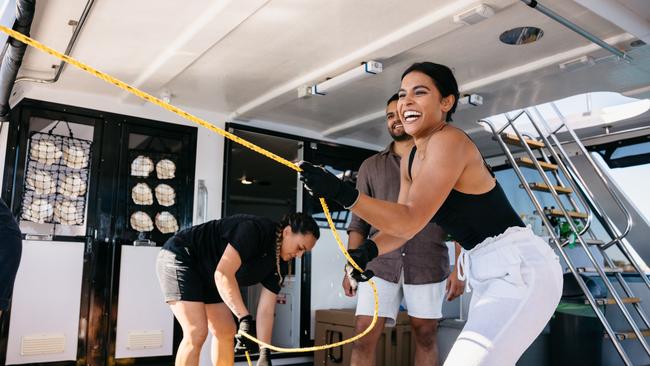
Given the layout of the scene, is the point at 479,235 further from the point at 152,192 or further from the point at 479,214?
the point at 152,192

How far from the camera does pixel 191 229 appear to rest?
3.23m

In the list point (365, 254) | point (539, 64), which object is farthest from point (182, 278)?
point (539, 64)

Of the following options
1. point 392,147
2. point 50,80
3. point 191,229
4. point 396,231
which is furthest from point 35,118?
point 396,231

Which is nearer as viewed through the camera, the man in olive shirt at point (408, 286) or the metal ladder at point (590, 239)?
the man in olive shirt at point (408, 286)

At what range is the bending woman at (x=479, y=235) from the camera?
4.75 ft

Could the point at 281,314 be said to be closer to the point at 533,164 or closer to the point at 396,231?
the point at 533,164

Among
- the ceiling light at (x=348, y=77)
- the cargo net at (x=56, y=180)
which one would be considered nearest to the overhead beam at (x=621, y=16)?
the ceiling light at (x=348, y=77)

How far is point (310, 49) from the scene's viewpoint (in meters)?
3.81

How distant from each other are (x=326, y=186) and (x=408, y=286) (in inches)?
66.6

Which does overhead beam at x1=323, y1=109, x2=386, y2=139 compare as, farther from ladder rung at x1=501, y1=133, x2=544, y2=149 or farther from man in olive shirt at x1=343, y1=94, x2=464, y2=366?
man in olive shirt at x1=343, y1=94, x2=464, y2=366

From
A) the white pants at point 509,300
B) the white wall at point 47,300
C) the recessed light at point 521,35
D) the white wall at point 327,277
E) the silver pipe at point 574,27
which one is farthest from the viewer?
the white wall at point 327,277

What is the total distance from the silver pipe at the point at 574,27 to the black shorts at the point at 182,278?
92.9 inches

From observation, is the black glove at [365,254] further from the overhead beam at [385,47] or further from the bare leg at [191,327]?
the overhead beam at [385,47]

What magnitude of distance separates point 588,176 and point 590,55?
8.46 ft
